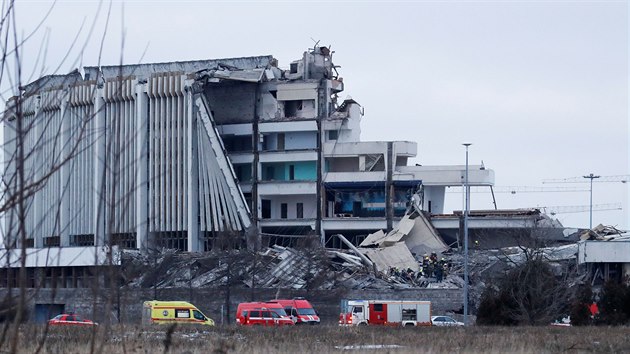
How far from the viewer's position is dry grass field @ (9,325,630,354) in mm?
26953

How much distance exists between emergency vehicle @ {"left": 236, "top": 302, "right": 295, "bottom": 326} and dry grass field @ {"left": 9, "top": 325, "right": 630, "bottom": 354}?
44.2 feet

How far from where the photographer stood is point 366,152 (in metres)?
84.5

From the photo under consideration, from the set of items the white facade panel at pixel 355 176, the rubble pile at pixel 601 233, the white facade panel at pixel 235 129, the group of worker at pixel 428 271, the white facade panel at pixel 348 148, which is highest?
the white facade panel at pixel 235 129

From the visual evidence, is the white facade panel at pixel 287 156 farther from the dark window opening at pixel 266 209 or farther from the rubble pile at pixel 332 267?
the rubble pile at pixel 332 267

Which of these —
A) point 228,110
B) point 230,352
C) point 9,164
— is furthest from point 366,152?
point 9,164

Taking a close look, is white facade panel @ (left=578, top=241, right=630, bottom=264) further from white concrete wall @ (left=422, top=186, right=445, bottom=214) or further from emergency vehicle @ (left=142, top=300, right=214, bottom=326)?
emergency vehicle @ (left=142, top=300, right=214, bottom=326)

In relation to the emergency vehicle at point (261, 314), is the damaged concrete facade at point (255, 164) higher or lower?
higher

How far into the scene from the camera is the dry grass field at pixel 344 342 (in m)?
27.0

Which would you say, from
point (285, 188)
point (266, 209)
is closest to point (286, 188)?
point (285, 188)

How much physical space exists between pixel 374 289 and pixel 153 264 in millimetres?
14476

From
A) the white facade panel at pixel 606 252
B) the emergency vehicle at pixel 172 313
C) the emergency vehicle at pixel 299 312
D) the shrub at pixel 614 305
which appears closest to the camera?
the shrub at pixel 614 305

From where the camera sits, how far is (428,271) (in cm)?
7056

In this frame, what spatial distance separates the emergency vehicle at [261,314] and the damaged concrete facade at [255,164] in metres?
24.5

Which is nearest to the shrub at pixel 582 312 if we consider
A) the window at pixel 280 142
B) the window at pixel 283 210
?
the window at pixel 280 142
